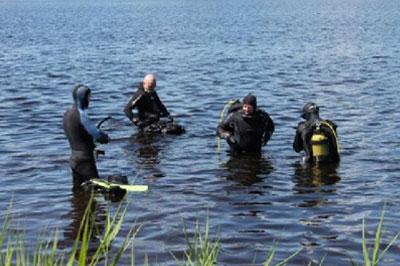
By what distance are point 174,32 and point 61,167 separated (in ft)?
136

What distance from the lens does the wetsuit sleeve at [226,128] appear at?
13.6m

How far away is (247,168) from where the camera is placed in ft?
43.2

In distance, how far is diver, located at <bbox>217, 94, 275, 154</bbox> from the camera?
13492mm

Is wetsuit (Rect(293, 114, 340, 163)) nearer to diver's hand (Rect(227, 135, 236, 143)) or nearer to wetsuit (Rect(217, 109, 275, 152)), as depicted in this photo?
wetsuit (Rect(217, 109, 275, 152))

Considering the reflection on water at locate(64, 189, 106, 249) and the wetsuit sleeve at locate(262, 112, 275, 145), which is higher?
the wetsuit sleeve at locate(262, 112, 275, 145)

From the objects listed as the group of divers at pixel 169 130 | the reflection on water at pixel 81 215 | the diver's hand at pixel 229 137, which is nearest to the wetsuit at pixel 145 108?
the group of divers at pixel 169 130

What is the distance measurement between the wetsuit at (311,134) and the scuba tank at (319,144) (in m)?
0.05

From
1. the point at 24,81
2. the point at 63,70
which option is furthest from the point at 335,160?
the point at 63,70

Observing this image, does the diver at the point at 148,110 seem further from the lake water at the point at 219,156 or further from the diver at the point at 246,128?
the diver at the point at 246,128

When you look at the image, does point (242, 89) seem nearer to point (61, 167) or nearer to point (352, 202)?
point (61, 167)

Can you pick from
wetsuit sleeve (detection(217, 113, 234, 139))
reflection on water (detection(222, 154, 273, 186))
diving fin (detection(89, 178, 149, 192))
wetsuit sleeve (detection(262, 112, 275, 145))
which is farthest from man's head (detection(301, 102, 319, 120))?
diving fin (detection(89, 178, 149, 192))

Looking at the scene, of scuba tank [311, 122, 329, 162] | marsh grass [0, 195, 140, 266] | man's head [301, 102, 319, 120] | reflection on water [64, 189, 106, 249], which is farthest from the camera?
man's head [301, 102, 319, 120]

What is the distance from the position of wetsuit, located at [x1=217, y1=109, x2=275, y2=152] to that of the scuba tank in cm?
126

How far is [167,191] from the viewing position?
11.6m
